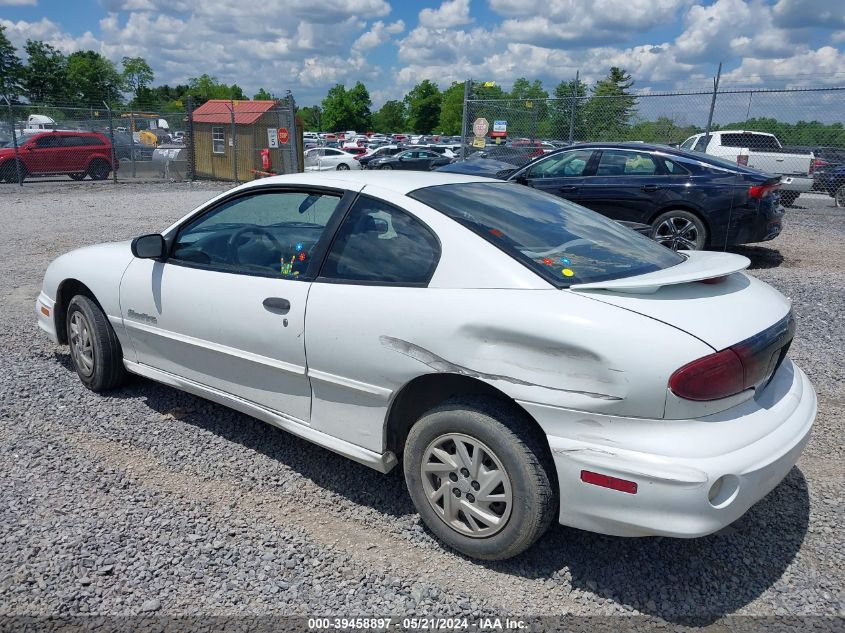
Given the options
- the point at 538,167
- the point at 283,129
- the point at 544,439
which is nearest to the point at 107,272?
the point at 544,439

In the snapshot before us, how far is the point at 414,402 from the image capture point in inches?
117

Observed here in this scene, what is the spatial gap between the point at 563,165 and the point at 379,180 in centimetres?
674

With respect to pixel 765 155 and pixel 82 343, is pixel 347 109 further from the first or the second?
pixel 82 343

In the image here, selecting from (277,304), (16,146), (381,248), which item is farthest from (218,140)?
(381,248)

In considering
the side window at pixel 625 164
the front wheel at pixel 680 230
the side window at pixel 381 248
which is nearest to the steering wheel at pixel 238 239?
the side window at pixel 381 248

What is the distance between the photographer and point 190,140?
22.4 m

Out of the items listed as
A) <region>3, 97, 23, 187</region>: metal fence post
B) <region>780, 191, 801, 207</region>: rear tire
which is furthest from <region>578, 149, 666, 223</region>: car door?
<region>3, 97, 23, 187</region>: metal fence post

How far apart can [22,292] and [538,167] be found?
21.9 feet

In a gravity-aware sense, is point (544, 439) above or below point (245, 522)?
above

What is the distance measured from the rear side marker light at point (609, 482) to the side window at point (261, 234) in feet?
5.04

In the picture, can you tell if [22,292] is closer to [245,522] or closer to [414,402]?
[245,522]

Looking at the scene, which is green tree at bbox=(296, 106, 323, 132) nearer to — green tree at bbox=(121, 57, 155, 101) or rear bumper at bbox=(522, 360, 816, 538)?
green tree at bbox=(121, 57, 155, 101)

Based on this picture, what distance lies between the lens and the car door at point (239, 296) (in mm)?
3252

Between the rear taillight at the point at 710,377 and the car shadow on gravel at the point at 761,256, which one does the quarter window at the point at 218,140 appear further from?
the rear taillight at the point at 710,377
